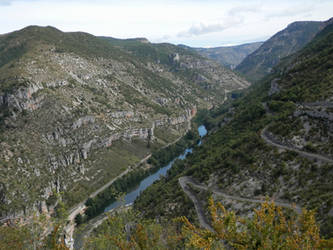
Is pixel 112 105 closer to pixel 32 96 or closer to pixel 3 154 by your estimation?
pixel 32 96

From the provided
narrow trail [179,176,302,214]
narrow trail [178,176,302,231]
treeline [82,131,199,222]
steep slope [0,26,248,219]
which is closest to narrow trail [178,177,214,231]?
narrow trail [178,176,302,231]

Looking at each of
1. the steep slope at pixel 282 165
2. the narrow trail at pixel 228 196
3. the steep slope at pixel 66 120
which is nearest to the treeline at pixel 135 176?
the steep slope at pixel 66 120

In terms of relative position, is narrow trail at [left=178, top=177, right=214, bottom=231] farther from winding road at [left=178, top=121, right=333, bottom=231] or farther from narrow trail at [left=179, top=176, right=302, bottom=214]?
narrow trail at [left=179, top=176, right=302, bottom=214]

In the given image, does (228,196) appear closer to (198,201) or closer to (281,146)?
(198,201)

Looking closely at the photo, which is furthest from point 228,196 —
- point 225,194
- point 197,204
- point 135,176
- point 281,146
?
point 135,176

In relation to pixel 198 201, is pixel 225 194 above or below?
above

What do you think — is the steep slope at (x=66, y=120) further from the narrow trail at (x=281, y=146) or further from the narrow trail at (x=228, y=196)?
the narrow trail at (x=281, y=146)

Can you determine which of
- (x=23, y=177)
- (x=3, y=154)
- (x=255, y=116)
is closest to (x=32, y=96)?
(x=3, y=154)
